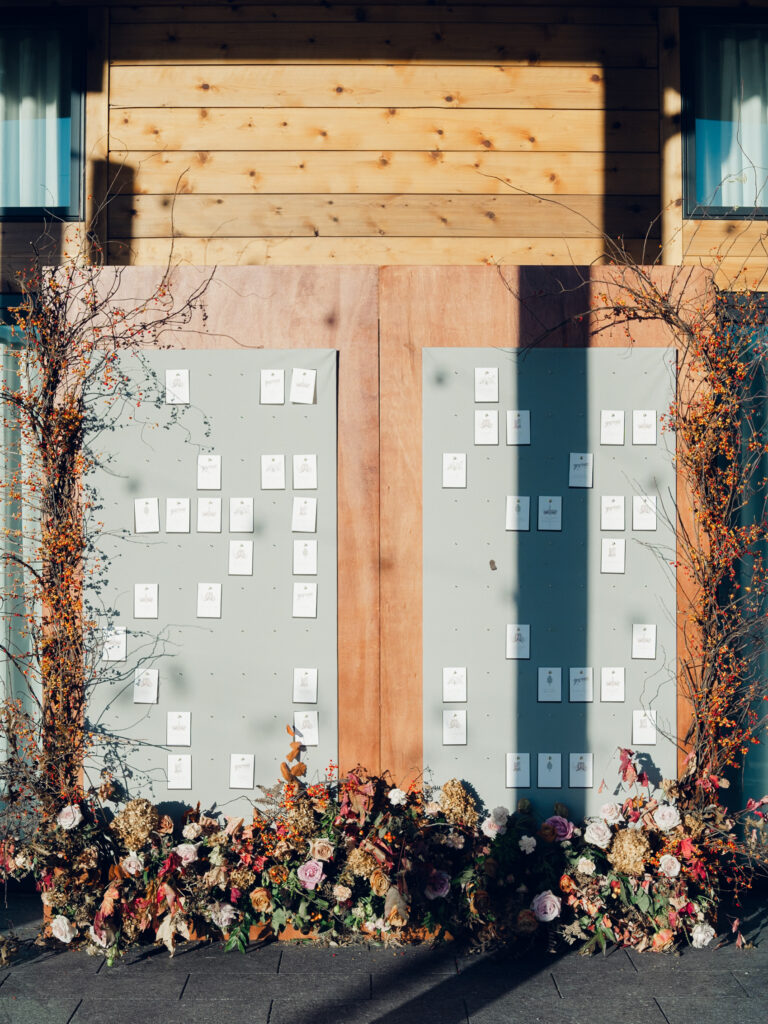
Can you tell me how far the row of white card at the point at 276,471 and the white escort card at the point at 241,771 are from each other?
1294 millimetres

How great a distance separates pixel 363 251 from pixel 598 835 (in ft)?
10.5

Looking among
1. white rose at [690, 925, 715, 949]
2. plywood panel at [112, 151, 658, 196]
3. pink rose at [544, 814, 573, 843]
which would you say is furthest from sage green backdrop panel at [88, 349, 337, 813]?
white rose at [690, 925, 715, 949]

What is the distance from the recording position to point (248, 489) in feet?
14.0

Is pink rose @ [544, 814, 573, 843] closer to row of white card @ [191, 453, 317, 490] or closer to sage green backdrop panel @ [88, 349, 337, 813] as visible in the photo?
sage green backdrop panel @ [88, 349, 337, 813]

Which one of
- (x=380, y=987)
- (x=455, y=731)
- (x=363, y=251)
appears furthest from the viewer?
(x=363, y=251)

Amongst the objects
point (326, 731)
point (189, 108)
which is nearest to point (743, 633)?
point (326, 731)

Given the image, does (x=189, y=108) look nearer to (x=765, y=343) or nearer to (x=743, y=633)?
(x=765, y=343)

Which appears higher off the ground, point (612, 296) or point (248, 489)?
point (612, 296)

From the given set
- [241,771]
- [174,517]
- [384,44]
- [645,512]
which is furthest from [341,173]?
[241,771]

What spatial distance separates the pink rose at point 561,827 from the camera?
4109 millimetres

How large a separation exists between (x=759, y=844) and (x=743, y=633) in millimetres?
1125

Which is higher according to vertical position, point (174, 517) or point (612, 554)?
point (174, 517)

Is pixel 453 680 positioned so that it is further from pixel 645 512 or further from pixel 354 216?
pixel 354 216

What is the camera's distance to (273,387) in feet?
14.0
